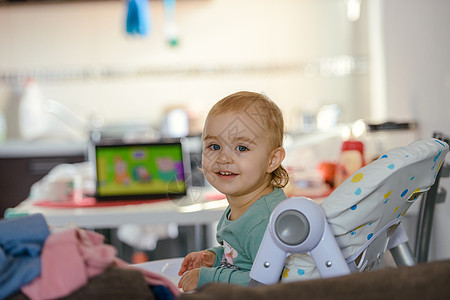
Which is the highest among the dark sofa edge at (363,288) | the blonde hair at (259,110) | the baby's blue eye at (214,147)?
the blonde hair at (259,110)

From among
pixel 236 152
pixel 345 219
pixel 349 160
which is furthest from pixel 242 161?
pixel 349 160

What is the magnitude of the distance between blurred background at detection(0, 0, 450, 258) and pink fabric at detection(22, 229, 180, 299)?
127 inches

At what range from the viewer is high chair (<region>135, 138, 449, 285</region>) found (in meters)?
0.82

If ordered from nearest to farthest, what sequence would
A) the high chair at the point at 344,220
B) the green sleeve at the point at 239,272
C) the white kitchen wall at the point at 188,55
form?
the high chair at the point at 344,220 < the green sleeve at the point at 239,272 < the white kitchen wall at the point at 188,55

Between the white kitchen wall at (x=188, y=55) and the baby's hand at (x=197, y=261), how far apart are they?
298 centimetres

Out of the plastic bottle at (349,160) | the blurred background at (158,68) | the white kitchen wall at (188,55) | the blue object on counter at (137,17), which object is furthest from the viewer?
the white kitchen wall at (188,55)

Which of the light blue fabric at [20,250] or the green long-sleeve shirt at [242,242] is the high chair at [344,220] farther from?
the light blue fabric at [20,250]

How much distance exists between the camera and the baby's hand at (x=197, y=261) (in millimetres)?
1203

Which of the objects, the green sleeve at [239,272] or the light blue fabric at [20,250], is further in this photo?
the green sleeve at [239,272]

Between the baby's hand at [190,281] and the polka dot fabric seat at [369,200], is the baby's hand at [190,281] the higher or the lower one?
the lower one

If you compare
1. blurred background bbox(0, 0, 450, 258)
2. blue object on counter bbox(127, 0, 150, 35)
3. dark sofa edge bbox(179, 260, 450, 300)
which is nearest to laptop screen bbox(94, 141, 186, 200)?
dark sofa edge bbox(179, 260, 450, 300)

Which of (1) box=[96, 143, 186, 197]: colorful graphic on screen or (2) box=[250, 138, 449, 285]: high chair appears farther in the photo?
(1) box=[96, 143, 186, 197]: colorful graphic on screen

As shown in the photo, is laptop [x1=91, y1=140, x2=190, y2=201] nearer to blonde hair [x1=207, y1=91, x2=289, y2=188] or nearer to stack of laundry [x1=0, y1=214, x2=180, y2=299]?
blonde hair [x1=207, y1=91, x2=289, y2=188]

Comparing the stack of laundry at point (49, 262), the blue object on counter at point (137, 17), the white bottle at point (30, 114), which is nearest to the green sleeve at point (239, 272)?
the stack of laundry at point (49, 262)
